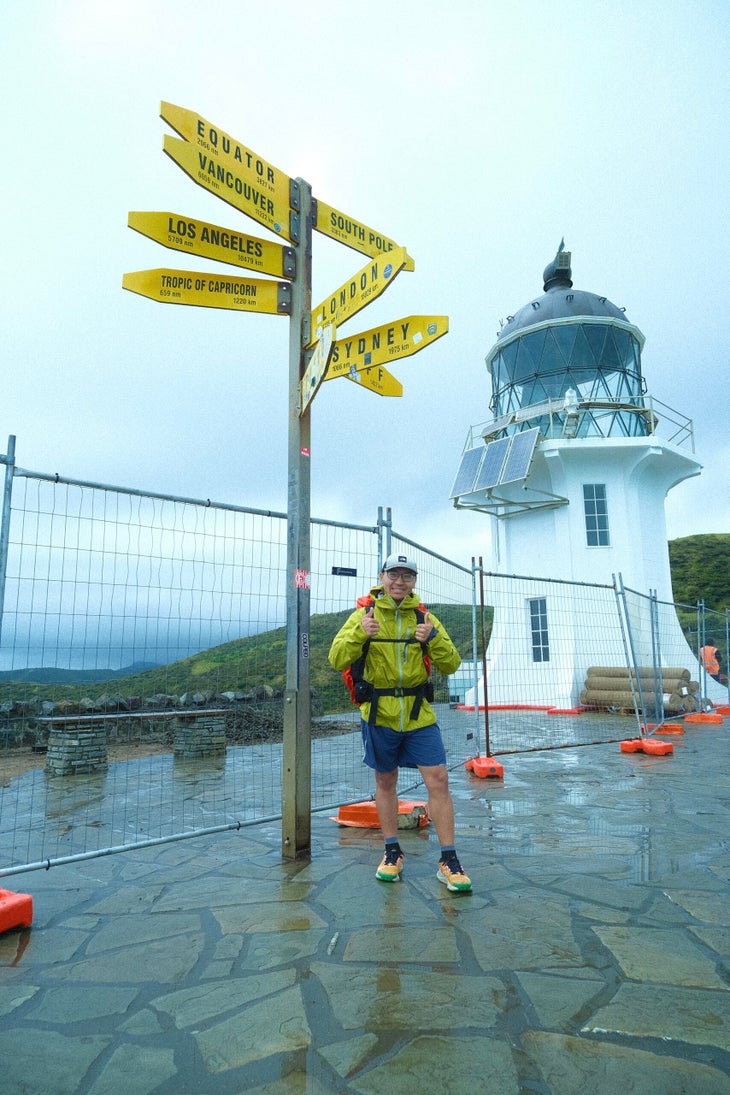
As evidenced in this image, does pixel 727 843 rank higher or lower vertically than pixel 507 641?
lower

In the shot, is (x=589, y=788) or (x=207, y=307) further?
(x=589, y=788)

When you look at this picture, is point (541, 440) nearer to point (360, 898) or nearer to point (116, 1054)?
point (360, 898)

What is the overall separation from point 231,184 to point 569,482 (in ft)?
47.9

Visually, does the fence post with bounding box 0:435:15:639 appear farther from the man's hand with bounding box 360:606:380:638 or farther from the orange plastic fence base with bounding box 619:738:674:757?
the orange plastic fence base with bounding box 619:738:674:757

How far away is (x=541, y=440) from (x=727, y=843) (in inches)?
532

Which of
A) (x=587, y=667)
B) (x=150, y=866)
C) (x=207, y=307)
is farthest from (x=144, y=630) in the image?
(x=587, y=667)

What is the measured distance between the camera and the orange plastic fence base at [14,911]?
Answer: 10.4 ft

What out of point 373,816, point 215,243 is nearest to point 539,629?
point 373,816

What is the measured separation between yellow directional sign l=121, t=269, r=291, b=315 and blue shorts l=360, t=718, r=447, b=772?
115 inches

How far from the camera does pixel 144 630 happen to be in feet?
15.0

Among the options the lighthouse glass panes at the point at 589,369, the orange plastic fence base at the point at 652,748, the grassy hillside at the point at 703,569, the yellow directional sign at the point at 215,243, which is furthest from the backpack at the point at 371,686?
the grassy hillside at the point at 703,569

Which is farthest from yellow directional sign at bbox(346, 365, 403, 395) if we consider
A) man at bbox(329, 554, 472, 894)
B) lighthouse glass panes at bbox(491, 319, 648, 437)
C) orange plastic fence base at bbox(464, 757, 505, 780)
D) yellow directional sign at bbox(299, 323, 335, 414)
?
lighthouse glass panes at bbox(491, 319, 648, 437)

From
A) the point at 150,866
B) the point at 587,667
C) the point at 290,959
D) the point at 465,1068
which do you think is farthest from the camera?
the point at 587,667

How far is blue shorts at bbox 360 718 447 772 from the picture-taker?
12.6 feet
